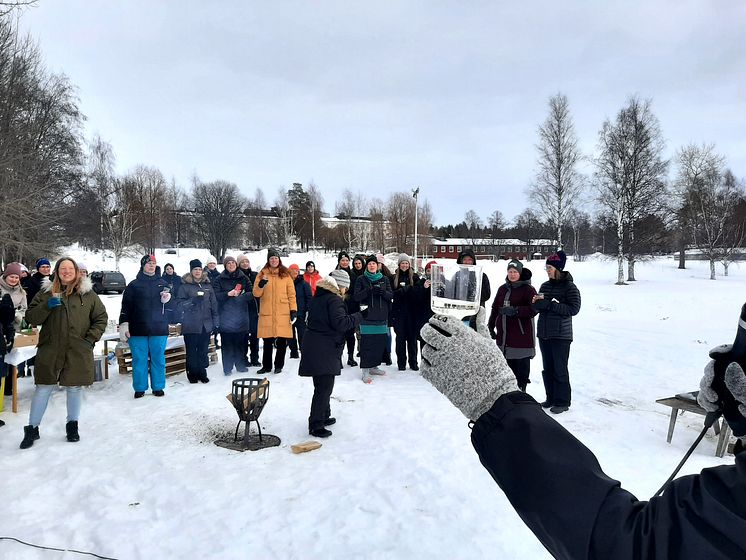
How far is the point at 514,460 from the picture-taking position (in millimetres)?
904

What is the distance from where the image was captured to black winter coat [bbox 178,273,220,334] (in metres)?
7.14

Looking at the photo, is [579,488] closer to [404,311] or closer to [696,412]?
[696,412]

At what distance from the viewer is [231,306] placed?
7.73 m

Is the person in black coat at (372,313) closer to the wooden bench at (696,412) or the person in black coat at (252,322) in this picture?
the person in black coat at (252,322)

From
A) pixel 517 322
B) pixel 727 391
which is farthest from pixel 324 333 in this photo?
pixel 727 391

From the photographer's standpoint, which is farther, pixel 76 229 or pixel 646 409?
pixel 76 229

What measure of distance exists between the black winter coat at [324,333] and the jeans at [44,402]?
241 cm

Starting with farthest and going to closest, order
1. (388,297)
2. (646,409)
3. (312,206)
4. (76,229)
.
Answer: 1. (312,206)
2. (76,229)
3. (388,297)
4. (646,409)

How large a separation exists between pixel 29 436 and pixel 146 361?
1890 mm

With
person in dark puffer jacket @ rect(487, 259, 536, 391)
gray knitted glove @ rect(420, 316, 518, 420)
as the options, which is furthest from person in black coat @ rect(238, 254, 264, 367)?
gray knitted glove @ rect(420, 316, 518, 420)

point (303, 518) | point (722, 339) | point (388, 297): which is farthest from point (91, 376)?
point (722, 339)

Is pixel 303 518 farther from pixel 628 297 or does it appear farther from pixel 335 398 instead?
pixel 628 297

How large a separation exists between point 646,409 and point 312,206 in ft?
195

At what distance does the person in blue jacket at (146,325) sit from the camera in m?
6.26
